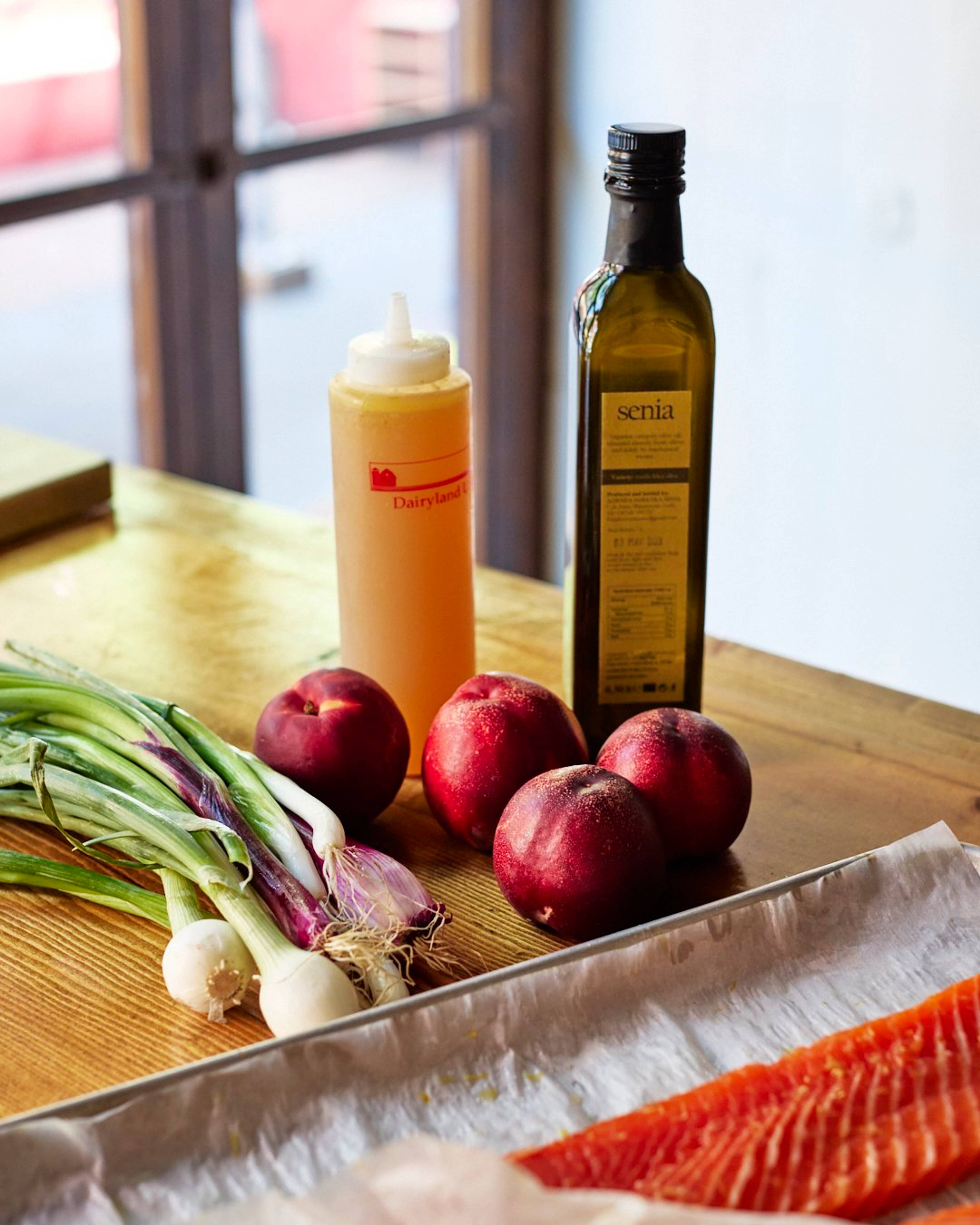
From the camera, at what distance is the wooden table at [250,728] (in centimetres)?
77

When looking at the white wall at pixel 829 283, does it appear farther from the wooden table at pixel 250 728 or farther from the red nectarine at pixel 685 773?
the red nectarine at pixel 685 773

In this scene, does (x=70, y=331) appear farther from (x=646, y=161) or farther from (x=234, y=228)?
(x=646, y=161)

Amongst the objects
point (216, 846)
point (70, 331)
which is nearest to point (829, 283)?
point (70, 331)

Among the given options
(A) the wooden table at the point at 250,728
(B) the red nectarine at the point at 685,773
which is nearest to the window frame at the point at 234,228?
(A) the wooden table at the point at 250,728

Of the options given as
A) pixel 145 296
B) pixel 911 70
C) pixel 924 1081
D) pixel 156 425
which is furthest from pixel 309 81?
pixel 924 1081

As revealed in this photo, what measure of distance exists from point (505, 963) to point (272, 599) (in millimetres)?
551

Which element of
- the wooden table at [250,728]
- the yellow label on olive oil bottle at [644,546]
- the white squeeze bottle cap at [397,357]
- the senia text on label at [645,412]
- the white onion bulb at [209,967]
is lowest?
the wooden table at [250,728]

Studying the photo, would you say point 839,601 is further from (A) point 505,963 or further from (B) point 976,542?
(A) point 505,963

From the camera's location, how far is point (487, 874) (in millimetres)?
883

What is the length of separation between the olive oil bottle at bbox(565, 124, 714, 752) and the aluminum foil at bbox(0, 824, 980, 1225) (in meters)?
0.22

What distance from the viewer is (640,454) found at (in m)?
0.91

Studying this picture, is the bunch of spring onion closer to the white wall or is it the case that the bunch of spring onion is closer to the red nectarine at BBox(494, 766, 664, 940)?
the red nectarine at BBox(494, 766, 664, 940)

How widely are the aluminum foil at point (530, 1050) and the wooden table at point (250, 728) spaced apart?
0.07 meters

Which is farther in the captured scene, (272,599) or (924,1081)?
(272,599)
